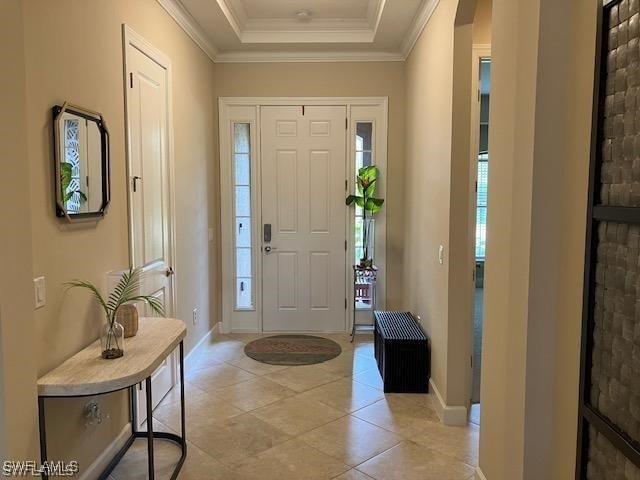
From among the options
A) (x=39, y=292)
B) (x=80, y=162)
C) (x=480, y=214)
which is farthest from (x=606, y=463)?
(x=480, y=214)

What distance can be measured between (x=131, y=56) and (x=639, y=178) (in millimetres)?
2674

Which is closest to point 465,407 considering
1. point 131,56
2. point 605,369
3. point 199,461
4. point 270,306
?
point 199,461

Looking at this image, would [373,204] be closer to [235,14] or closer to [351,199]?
[351,199]

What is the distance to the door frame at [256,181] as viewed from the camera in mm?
4895

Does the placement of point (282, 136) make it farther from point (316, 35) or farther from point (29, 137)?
point (29, 137)

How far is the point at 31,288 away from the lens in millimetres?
1734

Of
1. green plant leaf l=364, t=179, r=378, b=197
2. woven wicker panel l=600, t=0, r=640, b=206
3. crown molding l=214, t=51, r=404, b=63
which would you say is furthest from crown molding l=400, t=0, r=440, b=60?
woven wicker panel l=600, t=0, r=640, b=206

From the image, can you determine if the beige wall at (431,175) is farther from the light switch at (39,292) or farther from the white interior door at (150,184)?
the light switch at (39,292)

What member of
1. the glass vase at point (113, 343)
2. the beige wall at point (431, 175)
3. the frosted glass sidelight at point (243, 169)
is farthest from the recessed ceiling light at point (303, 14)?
the glass vase at point (113, 343)

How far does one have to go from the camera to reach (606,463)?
1.36m

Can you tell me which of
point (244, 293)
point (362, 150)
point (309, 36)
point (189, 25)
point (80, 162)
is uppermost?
point (309, 36)

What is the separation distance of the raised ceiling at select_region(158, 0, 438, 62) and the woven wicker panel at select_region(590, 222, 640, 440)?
2.60 meters

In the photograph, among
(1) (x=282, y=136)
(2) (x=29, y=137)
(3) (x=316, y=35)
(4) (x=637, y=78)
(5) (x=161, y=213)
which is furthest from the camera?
(1) (x=282, y=136)

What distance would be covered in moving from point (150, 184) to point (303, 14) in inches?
81.5
